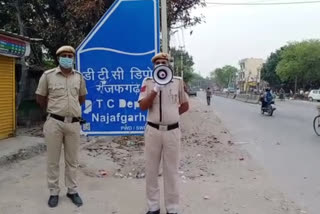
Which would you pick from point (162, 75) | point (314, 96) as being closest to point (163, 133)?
point (162, 75)

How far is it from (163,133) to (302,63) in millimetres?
64227

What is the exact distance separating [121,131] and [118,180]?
29.5 inches

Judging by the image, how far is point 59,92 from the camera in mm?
5246

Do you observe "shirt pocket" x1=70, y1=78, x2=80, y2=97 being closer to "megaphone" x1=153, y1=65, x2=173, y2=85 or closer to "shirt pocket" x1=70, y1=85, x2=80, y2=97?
"shirt pocket" x1=70, y1=85, x2=80, y2=97

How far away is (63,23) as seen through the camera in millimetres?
14023

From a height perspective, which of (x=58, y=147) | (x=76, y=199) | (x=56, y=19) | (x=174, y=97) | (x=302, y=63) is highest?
(x=302, y=63)

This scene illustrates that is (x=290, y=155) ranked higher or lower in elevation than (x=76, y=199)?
lower

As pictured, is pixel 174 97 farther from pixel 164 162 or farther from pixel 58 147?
pixel 58 147

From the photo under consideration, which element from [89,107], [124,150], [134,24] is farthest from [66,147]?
[124,150]

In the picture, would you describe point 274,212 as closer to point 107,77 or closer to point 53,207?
point 53,207

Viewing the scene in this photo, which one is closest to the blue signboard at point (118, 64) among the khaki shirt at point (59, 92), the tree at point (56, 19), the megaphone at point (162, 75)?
the khaki shirt at point (59, 92)

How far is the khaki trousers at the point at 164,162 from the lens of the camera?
16.0ft

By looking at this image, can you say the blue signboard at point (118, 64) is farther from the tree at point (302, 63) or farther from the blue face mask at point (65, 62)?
the tree at point (302, 63)

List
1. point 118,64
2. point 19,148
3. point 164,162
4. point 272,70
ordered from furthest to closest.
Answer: point 272,70
point 19,148
point 118,64
point 164,162
